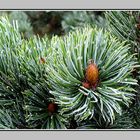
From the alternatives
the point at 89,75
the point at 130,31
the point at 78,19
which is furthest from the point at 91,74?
the point at 78,19

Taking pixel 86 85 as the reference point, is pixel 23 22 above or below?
above

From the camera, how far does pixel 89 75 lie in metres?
0.47

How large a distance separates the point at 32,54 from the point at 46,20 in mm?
395

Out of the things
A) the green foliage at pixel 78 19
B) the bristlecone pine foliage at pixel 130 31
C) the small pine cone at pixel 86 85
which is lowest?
the small pine cone at pixel 86 85

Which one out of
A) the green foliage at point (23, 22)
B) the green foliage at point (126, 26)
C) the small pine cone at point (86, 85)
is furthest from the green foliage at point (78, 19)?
the small pine cone at point (86, 85)

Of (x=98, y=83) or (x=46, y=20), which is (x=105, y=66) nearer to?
(x=98, y=83)

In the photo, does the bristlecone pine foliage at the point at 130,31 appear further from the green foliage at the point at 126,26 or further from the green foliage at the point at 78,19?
the green foliage at the point at 78,19

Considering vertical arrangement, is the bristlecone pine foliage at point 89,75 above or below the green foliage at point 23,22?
below

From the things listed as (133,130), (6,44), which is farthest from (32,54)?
(133,130)

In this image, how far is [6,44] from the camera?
1.74 feet

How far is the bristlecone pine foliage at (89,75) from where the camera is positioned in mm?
469

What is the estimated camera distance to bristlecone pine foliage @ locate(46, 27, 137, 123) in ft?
1.54

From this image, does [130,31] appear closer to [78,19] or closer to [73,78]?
[73,78]

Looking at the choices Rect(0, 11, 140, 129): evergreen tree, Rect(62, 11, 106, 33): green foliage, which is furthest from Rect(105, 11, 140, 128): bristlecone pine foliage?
Rect(62, 11, 106, 33): green foliage
